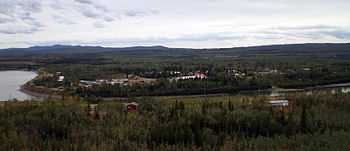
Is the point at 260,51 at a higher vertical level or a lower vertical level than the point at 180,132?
higher

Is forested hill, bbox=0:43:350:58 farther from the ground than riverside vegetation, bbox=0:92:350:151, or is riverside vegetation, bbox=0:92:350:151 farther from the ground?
→ forested hill, bbox=0:43:350:58

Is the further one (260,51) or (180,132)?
(260,51)

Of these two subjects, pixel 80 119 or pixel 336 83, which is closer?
pixel 80 119

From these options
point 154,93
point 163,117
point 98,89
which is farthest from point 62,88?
point 163,117

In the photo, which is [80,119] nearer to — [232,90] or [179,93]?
[179,93]

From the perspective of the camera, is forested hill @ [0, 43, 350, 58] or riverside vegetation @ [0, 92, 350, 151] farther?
forested hill @ [0, 43, 350, 58]

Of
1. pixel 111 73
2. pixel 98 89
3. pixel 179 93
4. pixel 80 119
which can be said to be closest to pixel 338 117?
pixel 80 119

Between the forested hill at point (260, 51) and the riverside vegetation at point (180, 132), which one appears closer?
the riverside vegetation at point (180, 132)

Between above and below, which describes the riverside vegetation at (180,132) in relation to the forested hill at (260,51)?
below

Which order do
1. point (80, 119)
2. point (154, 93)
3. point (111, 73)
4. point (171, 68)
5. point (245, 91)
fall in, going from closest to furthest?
point (80, 119) → point (154, 93) → point (245, 91) → point (111, 73) → point (171, 68)

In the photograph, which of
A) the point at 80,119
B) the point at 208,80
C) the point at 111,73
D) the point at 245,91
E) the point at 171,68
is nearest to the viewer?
the point at 80,119
